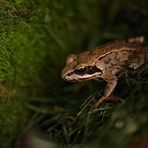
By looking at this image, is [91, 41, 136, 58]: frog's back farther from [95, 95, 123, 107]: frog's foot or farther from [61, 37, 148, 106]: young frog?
[95, 95, 123, 107]: frog's foot

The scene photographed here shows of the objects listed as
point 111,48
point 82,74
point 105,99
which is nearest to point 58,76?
point 82,74

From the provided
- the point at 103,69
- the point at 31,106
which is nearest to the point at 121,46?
the point at 103,69

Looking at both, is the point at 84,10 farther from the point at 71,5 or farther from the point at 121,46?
the point at 121,46

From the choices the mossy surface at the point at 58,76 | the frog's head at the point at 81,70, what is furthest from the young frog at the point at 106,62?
the mossy surface at the point at 58,76

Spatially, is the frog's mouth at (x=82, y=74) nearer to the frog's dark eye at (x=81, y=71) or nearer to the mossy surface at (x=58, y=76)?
the frog's dark eye at (x=81, y=71)

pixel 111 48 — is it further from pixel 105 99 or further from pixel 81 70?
pixel 105 99

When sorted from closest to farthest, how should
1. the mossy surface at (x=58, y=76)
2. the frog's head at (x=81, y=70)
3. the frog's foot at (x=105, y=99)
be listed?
the mossy surface at (x=58, y=76), the frog's foot at (x=105, y=99), the frog's head at (x=81, y=70)

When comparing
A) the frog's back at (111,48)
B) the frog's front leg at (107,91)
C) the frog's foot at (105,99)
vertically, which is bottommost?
the frog's foot at (105,99)
